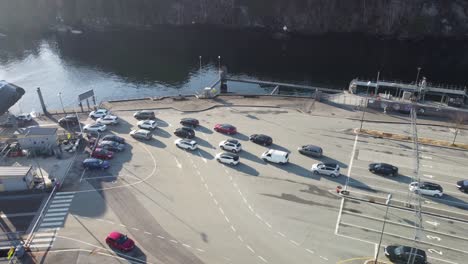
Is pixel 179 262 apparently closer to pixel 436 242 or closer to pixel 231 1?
pixel 436 242

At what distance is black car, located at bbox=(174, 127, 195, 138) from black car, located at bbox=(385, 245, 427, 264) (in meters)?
33.9

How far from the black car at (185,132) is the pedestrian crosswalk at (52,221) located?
61.9 feet

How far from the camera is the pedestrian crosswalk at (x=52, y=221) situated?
1683 inches

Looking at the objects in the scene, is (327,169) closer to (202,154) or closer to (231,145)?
(231,145)

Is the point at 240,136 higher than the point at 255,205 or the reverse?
higher

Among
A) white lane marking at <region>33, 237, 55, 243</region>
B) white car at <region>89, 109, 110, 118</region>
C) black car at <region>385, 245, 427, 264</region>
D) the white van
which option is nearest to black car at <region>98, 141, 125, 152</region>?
white car at <region>89, 109, 110, 118</region>

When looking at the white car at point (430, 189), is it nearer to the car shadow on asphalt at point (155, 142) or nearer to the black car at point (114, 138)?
the car shadow on asphalt at point (155, 142)

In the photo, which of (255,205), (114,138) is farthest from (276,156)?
(114,138)

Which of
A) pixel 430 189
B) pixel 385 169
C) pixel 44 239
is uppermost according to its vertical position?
pixel 385 169

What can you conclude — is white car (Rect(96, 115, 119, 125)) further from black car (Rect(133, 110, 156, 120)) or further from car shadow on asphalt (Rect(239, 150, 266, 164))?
car shadow on asphalt (Rect(239, 150, 266, 164))

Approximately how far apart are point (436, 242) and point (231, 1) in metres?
137

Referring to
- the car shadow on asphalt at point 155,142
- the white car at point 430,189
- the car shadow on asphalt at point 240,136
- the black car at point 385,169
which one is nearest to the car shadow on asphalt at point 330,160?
the black car at point 385,169

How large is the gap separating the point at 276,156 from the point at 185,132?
1555 cm

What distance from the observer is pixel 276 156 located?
185 feet
